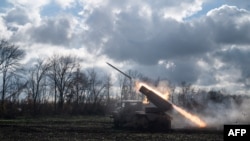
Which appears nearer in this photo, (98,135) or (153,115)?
(98,135)

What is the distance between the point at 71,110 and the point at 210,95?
2013 inches

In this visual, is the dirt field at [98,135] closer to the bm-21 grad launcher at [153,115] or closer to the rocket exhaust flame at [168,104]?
the bm-21 grad launcher at [153,115]

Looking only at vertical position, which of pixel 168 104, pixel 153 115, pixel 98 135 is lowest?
pixel 98 135

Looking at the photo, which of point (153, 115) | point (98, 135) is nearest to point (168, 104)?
point (153, 115)

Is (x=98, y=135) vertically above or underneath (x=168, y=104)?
underneath

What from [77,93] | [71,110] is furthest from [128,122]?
[77,93]

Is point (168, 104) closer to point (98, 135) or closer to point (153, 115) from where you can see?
point (153, 115)

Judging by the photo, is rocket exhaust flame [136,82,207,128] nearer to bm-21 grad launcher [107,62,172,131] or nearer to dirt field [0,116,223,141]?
bm-21 grad launcher [107,62,172,131]

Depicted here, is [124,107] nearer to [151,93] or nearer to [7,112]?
[151,93]

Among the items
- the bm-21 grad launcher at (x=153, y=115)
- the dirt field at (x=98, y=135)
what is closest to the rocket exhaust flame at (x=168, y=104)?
the bm-21 grad launcher at (x=153, y=115)

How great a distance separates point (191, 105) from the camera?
1619 inches

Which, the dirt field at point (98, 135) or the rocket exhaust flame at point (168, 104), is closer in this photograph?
the dirt field at point (98, 135)

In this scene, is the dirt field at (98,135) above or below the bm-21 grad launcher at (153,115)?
below

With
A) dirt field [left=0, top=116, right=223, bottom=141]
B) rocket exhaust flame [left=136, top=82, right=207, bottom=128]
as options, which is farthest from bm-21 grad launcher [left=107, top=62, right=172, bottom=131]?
dirt field [left=0, top=116, right=223, bottom=141]
